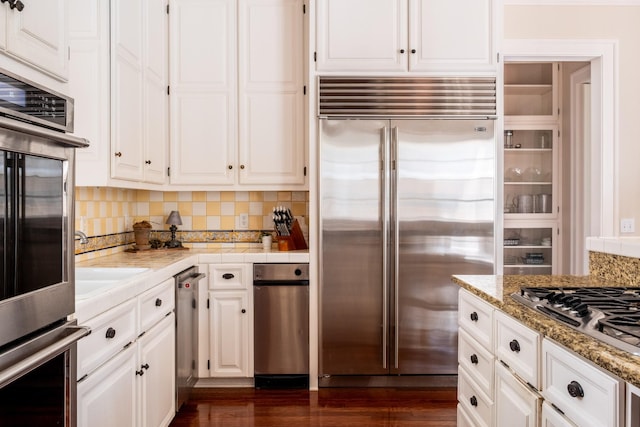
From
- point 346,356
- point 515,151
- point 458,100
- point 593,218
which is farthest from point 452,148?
point 515,151

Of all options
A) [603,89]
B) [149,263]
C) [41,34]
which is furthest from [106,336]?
[603,89]

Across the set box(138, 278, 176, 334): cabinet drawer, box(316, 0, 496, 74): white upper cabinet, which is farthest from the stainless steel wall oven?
box(316, 0, 496, 74): white upper cabinet

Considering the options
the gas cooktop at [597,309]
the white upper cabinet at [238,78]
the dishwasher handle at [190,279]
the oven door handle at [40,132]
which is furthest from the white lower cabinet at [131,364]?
the gas cooktop at [597,309]

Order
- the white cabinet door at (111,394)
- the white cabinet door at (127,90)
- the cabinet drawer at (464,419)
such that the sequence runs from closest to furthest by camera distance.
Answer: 1. the white cabinet door at (111,394)
2. the cabinet drawer at (464,419)
3. the white cabinet door at (127,90)

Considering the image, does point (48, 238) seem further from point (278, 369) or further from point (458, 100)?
point (458, 100)

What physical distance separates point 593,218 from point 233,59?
2808 mm

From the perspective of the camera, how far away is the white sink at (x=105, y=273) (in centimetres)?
220

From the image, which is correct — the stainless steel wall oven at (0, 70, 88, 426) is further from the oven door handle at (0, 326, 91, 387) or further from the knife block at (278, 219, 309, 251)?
the knife block at (278, 219, 309, 251)

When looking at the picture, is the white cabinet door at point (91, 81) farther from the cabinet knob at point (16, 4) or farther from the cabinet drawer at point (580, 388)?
the cabinet drawer at point (580, 388)

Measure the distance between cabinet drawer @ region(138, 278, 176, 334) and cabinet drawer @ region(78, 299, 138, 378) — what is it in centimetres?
9

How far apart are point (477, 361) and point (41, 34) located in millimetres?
1834

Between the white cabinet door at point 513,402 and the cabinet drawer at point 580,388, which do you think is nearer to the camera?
the cabinet drawer at point 580,388

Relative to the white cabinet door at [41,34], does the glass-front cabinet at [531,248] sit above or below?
below

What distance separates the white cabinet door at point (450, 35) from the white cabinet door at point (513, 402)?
2.05 m
